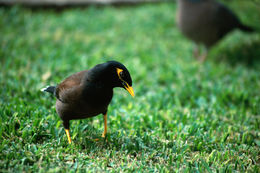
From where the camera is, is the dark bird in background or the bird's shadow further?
the bird's shadow

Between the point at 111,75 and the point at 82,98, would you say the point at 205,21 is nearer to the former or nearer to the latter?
the point at 111,75

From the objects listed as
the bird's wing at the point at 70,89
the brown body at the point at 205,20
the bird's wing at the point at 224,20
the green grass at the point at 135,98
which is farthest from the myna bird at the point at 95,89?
the bird's wing at the point at 224,20

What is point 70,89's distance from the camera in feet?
8.87

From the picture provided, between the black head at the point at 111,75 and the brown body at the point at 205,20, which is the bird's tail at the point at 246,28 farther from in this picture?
the black head at the point at 111,75

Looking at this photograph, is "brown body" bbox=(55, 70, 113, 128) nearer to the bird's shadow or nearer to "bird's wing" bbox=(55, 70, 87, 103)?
"bird's wing" bbox=(55, 70, 87, 103)

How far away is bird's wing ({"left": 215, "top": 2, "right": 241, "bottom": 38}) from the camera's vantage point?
5.49 m

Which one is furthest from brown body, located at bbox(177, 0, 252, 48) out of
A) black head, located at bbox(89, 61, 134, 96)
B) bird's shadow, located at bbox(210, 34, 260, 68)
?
black head, located at bbox(89, 61, 134, 96)

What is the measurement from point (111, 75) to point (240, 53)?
14.2 ft

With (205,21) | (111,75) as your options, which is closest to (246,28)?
(205,21)

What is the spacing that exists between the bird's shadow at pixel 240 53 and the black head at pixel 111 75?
3.76m

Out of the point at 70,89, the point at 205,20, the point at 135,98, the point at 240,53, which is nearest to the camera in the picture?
the point at 70,89

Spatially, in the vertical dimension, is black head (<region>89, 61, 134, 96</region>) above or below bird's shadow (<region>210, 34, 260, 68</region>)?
above

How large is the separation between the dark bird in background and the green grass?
409mm

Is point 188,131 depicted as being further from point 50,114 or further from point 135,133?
point 50,114
